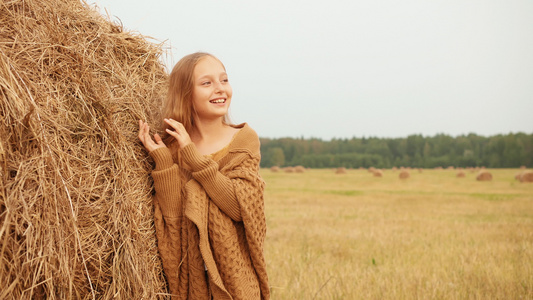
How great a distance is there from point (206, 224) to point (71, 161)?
80 cm

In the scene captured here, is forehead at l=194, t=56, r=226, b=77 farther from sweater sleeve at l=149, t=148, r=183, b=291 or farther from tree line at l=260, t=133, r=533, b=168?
tree line at l=260, t=133, r=533, b=168

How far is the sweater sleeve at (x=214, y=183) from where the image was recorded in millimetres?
2439

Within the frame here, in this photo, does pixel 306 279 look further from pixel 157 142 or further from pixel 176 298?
pixel 157 142

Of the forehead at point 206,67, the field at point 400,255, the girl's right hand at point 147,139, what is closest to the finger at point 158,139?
the girl's right hand at point 147,139

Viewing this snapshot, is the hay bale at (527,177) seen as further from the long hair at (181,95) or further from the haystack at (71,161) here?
the haystack at (71,161)

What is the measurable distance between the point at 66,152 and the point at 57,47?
1.96 ft

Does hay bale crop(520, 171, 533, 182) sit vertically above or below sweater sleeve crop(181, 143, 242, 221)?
below

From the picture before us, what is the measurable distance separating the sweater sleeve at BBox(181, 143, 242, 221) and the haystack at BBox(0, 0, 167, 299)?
0.33 m

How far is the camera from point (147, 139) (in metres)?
2.54

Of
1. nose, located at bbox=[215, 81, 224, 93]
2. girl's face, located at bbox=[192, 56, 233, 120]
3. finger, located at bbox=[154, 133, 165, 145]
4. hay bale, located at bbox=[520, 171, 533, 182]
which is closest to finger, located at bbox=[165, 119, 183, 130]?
finger, located at bbox=[154, 133, 165, 145]

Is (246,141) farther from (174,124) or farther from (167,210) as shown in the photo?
(167,210)

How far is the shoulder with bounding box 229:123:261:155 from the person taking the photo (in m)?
2.72

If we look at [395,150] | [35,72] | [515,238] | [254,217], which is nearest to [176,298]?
[254,217]

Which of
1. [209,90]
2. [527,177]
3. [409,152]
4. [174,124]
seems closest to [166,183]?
[174,124]
